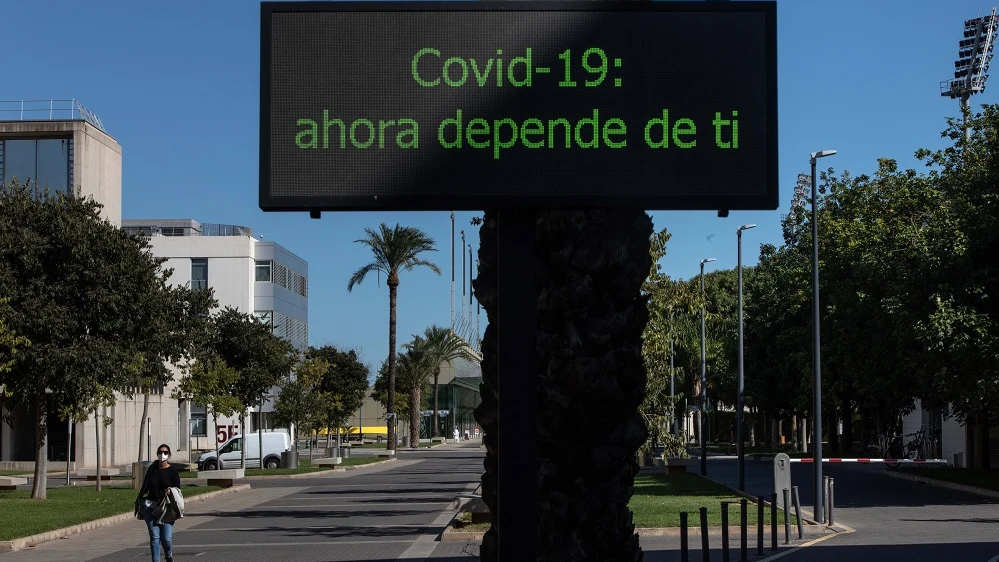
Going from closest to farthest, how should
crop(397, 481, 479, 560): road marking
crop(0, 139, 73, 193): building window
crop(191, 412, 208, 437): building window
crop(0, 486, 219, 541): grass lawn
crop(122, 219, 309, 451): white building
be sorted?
crop(397, 481, 479, 560): road marking, crop(0, 486, 219, 541): grass lawn, crop(0, 139, 73, 193): building window, crop(191, 412, 208, 437): building window, crop(122, 219, 309, 451): white building

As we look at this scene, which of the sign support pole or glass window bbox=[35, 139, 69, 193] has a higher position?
glass window bbox=[35, 139, 69, 193]

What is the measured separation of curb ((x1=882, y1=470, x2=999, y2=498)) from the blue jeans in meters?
24.0

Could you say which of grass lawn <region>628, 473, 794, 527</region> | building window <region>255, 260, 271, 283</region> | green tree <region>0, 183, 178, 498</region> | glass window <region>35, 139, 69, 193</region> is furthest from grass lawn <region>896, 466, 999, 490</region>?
building window <region>255, 260, 271, 283</region>

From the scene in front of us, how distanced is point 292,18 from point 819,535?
17.6 meters

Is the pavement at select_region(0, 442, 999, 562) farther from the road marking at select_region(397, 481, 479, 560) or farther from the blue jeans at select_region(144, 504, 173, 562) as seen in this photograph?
the blue jeans at select_region(144, 504, 173, 562)

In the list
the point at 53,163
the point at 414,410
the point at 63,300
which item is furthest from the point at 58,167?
the point at 414,410

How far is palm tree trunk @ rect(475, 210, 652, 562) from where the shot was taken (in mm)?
12273

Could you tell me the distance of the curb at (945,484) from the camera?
116 ft

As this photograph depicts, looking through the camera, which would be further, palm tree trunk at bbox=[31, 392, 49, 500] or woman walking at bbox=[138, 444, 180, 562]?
palm tree trunk at bbox=[31, 392, 49, 500]

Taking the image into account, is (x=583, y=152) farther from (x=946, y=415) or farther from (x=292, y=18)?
(x=946, y=415)


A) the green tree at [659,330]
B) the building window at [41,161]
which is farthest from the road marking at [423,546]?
the building window at [41,161]

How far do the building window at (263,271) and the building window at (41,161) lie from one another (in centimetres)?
3524

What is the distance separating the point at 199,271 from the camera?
9006cm

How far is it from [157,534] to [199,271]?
74230 millimetres
